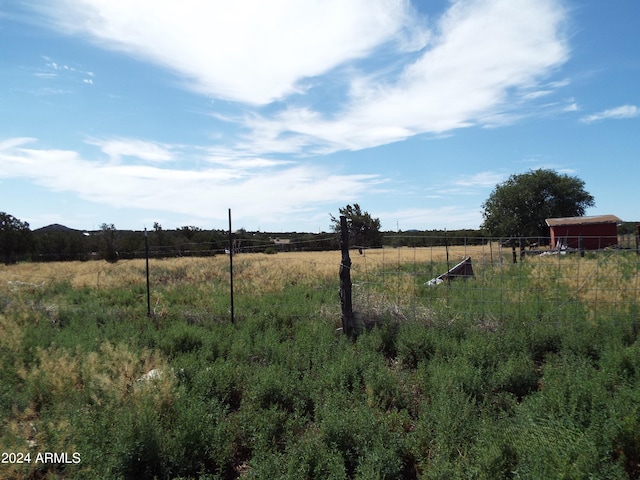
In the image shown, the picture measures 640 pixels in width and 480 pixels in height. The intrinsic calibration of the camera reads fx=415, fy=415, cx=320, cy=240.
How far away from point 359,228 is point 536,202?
49.0 metres

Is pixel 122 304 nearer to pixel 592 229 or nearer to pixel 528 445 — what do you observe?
pixel 528 445

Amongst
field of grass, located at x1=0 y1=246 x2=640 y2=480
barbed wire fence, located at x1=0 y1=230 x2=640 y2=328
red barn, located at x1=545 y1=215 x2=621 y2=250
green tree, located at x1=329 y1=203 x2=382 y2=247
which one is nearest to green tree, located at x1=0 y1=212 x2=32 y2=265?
barbed wire fence, located at x1=0 y1=230 x2=640 y2=328

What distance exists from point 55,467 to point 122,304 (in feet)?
32.4

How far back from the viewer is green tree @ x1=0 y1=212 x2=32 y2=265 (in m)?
35.9

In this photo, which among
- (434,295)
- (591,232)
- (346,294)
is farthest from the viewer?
Answer: (591,232)

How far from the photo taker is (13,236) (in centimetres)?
3662

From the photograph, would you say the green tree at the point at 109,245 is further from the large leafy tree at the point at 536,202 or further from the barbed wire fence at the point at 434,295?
the large leafy tree at the point at 536,202

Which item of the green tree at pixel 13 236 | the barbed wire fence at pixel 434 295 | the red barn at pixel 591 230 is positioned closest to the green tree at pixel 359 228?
the barbed wire fence at pixel 434 295

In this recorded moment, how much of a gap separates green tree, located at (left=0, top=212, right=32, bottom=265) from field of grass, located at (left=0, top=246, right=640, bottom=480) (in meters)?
31.8

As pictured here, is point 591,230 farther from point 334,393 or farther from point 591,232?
point 334,393

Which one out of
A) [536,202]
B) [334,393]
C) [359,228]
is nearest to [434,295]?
[359,228]

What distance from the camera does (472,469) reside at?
3.99 m

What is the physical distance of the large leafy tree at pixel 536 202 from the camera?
166ft

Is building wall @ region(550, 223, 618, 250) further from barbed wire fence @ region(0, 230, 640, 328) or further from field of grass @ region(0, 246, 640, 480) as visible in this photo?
field of grass @ region(0, 246, 640, 480)
